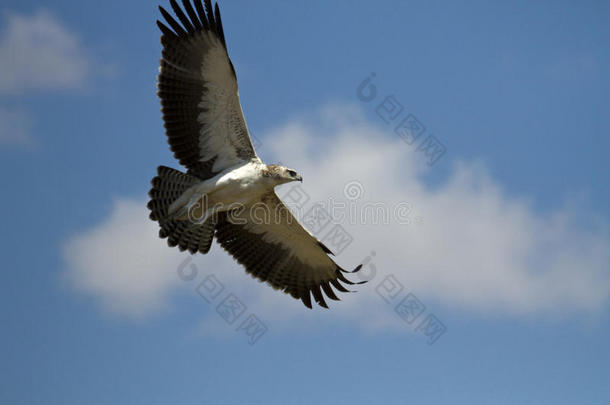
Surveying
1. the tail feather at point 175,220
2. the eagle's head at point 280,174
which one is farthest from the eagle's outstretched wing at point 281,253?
the eagle's head at point 280,174

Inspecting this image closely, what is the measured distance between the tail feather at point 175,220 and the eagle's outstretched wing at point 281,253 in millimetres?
670

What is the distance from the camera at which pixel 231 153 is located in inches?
497

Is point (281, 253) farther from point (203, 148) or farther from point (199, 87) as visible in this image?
point (199, 87)

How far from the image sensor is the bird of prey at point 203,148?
12164 mm

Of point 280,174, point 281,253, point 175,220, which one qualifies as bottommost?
point 175,220

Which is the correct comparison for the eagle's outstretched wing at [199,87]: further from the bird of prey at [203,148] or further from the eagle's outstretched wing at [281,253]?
the eagle's outstretched wing at [281,253]

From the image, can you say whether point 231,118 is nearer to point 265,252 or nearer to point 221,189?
point 221,189

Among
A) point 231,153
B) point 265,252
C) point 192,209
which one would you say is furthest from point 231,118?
point 265,252

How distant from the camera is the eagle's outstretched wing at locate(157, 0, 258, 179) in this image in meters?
12.1

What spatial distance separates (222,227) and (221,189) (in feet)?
4.86

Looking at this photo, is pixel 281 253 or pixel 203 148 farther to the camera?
pixel 281 253

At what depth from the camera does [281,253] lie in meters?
13.9

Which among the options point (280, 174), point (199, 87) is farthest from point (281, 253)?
point (199, 87)

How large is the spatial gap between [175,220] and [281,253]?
7.62 ft
